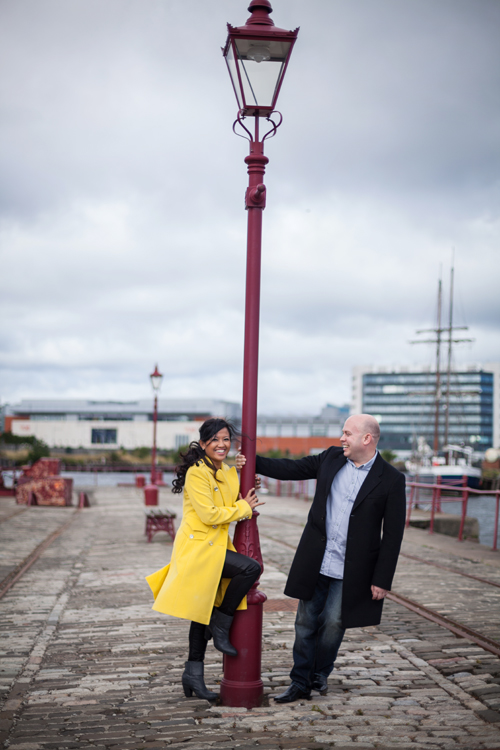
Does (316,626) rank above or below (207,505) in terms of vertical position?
below

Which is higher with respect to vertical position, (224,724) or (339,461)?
(339,461)

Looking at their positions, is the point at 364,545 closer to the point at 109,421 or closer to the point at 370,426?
the point at 370,426

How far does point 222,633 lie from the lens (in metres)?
4.29

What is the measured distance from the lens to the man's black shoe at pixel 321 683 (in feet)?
15.3

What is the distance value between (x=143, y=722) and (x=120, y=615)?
10.0 feet

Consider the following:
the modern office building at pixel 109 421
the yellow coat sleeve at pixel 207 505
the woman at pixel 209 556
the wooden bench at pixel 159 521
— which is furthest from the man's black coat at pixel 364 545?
the modern office building at pixel 109 421

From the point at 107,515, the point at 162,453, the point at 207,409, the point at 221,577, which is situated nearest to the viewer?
the point at 221,577

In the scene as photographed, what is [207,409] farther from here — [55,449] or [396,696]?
[396,696]

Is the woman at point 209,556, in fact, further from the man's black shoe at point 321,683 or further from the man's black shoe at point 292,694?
the man's black shoe at point 321,683

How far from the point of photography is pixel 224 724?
160 inches

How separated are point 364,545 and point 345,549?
0.15 meters

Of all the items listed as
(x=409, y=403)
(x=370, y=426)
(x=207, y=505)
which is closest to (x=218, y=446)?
(x=207, y=505)

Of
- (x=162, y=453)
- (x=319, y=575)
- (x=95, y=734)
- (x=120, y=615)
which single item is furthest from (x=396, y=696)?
(x=162, y=453)

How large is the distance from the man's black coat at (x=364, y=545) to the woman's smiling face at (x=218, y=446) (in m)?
0.66
